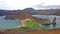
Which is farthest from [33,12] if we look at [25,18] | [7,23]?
[7,23]

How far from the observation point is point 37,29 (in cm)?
339

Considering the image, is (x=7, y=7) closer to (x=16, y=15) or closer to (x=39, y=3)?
(x=16, y=15)

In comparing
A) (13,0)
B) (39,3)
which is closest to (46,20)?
(39,3)

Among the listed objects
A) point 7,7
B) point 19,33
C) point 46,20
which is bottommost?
point 19,33

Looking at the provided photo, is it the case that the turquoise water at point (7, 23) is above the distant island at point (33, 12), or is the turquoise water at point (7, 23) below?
below

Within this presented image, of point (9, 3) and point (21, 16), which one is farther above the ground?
point (9, 3)

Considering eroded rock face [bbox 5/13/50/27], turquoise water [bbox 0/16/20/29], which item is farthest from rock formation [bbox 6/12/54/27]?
turquoise water [bbox 0/16/20/29]

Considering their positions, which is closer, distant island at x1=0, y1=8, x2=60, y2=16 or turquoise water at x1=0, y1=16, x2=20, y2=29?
turquoise water at x1=0, y1=16, x2=20, y2=29

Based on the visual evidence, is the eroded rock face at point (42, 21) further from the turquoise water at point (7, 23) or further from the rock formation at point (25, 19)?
the turquoise water at point (7, 23)

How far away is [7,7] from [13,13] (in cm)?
21

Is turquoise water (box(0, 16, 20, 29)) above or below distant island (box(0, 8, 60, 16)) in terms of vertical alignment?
below

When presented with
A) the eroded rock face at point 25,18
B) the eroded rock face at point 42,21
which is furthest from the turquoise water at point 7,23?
the eroded rock face at point 42,21

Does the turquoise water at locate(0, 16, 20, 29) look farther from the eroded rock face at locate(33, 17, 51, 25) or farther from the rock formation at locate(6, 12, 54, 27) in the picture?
the eroded rock face at locate(33, 17, 51, 25)

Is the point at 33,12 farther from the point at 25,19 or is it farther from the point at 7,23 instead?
the point at 7,23
